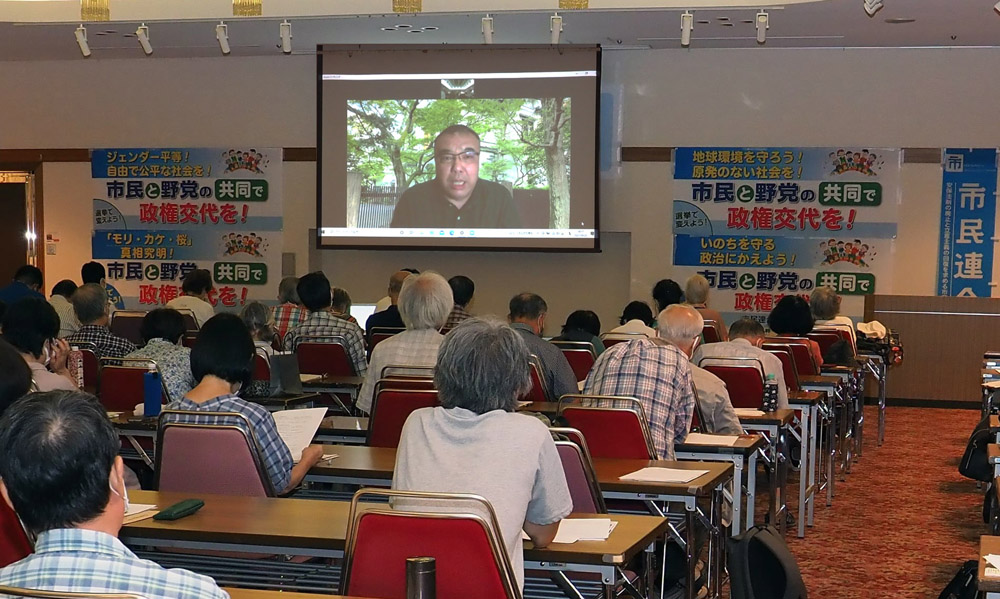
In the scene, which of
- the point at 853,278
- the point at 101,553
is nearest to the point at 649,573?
the point at 101,553

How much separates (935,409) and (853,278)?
147 centimetres

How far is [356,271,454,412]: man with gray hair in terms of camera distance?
216 inches

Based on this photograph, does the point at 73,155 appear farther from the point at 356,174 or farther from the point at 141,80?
the point at 356,174

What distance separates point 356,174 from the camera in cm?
1197

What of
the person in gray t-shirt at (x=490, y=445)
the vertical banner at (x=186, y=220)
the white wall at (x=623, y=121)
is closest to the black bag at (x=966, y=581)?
the person in gray t-shirt at (x=490, y=445)

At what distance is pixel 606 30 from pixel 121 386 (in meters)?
6.44

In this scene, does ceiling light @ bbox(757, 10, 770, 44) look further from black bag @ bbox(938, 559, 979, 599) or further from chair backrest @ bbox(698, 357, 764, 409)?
black bag @ bbox(938, 559, 979, 599)

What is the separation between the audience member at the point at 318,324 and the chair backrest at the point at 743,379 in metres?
2.16

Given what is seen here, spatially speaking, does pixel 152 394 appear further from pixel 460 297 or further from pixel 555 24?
pixel 555 24

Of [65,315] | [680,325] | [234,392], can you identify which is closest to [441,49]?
[65,315]

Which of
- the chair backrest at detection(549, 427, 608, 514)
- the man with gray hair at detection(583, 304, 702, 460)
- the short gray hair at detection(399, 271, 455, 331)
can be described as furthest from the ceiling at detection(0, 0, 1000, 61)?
the chair backrest at detection(549, 427, 608, 514)

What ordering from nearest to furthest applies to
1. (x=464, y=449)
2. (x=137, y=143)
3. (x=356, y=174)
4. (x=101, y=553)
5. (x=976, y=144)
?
(x=101, y=553) < (x=464, y=449) < (x=976, y=144) < (x=356, y=174) < (x=137, y=143)

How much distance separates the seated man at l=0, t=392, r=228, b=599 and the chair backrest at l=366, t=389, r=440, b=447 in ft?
8.92

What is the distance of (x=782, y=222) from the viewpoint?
37.3ft
